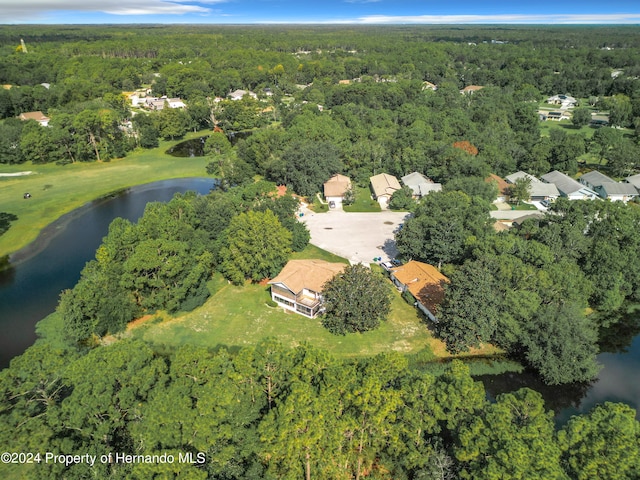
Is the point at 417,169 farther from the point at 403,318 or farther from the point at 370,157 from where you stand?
the point at 403,318

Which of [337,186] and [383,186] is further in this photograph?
[383,186]

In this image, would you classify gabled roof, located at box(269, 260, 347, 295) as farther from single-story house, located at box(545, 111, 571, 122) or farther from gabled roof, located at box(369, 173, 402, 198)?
single-story house, located at box(545, 111, 571, 122)

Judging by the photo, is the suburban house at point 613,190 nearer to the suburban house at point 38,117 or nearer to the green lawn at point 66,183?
the green lawn at point 66,183

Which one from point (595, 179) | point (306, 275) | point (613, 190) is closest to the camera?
point (306, 275)

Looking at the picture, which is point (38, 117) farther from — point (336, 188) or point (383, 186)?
point (383, 186)

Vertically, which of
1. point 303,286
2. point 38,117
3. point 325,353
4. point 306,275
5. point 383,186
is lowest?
point 303,286

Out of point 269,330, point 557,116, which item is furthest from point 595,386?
point 557,116

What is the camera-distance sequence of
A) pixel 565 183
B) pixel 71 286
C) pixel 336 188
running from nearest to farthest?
1. pixel 71 286
2. pixel 336 188
3. pixel 565 183
